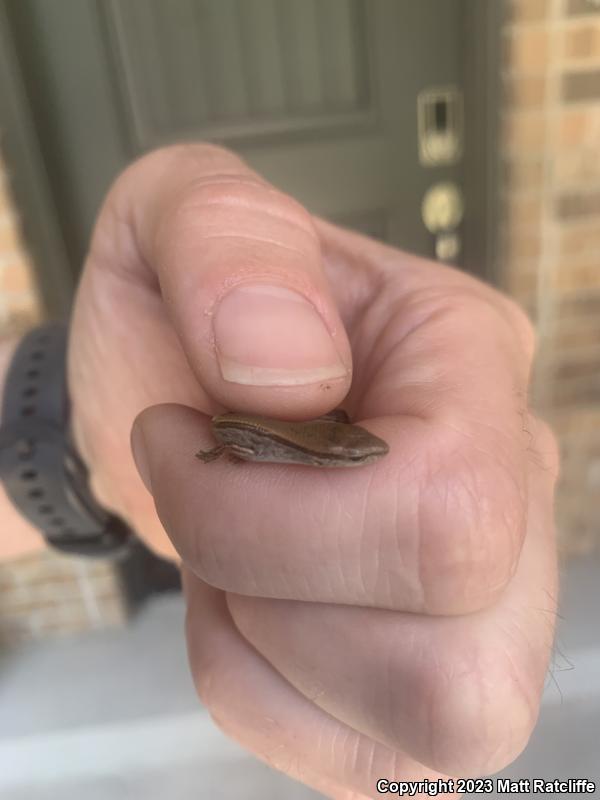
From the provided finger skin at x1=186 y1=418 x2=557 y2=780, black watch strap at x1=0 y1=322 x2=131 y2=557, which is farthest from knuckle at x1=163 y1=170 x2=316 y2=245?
black watch strap at x1=0 y1=322 x2=131 y2=557

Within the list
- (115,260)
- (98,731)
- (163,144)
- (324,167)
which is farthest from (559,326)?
(98,731)

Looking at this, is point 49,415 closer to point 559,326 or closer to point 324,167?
point 324,167

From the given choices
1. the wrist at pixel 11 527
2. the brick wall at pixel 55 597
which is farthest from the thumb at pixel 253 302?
the brick wall at pixel 55 597

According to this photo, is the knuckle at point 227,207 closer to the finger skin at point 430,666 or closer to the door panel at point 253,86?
the finger skin at point 430,666

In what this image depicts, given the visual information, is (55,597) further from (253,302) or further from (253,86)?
(253,302)

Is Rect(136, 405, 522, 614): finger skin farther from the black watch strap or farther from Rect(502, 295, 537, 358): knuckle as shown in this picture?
the black watch strap

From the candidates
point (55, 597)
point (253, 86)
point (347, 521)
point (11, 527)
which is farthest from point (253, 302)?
point (55, 597)
